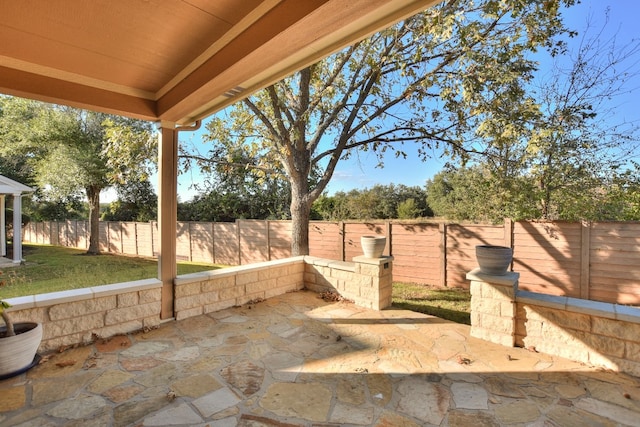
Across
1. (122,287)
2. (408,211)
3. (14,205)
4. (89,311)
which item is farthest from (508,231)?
(14,205)

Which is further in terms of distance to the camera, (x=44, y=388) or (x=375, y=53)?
(x=375, y=53)

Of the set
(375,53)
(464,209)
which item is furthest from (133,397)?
(464,209)

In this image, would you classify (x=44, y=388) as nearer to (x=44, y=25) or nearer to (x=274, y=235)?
(x=44, y=25)

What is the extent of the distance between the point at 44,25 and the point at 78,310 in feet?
8.47

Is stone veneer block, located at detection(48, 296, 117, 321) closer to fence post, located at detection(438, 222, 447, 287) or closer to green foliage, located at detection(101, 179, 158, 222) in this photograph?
fence post, located at detection(438, 222, 447, 287)

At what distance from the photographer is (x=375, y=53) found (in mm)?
5625

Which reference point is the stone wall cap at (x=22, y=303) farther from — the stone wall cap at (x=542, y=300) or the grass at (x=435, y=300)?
the stone wall cap at (x=542, y=300)

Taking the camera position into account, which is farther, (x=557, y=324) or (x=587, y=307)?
(x=557, y=324)

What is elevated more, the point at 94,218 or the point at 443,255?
the point at 94,218

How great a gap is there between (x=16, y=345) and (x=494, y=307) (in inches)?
177

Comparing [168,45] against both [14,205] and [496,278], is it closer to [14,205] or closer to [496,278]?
[496,278]

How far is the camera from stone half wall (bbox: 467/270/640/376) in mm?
2717

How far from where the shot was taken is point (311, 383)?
258 centimetres

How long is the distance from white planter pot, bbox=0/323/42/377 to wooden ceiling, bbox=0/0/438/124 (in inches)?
85.0
